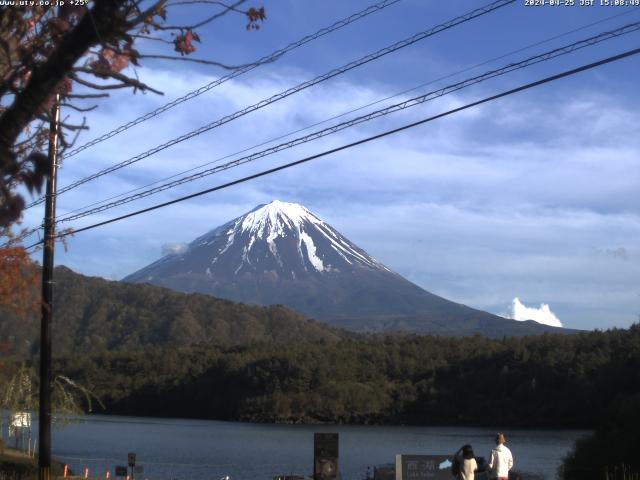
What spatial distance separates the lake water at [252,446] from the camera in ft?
151

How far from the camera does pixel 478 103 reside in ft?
35.7

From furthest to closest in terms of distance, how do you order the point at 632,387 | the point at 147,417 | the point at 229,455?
the point at 147,417 < the point at 632,387 < the point at 229,455

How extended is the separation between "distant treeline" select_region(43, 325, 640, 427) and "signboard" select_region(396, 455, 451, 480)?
60908mm

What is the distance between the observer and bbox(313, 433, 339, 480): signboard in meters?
16.2

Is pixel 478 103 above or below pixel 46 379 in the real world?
above

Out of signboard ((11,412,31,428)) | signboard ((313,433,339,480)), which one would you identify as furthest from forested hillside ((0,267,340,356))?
signboard ((313,433,339,480))

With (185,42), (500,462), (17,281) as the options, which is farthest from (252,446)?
(185,42)

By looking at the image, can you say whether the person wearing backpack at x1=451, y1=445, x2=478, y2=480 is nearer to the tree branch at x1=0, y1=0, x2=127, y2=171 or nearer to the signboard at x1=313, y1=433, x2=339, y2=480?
the signboard at x1=313, y1=433, x2=339, y2=480

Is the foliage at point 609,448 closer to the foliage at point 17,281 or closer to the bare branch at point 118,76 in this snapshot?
the foliage at point 17,281

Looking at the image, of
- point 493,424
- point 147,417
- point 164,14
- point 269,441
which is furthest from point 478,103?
point 147,417

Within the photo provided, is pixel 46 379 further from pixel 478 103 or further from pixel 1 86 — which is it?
pixel 1 86

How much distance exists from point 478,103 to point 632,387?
2648 inches

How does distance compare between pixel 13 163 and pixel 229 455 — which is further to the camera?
pixel 229 455

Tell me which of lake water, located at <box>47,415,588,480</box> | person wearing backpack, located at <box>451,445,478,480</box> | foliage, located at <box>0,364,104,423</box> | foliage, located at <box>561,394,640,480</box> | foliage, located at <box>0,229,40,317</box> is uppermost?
foliage, located at <box>0,229,40,317</box>
